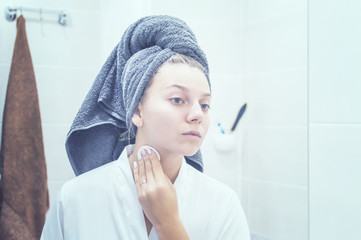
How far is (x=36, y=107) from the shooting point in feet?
4.20

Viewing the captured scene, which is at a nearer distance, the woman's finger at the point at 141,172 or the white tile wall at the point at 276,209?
the woman's finger at the point at 141,172

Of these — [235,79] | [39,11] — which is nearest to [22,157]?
[39,11]

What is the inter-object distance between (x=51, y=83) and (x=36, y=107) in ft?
0.44

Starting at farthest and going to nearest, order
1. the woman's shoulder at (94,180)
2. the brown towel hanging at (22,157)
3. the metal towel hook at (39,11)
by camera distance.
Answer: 1. the metal towel hook at (39,11)
2. the brown towel hanging at (22,157)
3. the woman's shoulder at (94,180)

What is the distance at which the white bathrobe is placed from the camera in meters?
0.75

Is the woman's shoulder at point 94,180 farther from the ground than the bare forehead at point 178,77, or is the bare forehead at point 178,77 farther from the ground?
the bare forehead at point 178,77

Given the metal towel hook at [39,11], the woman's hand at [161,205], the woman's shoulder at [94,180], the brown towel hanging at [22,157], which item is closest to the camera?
the woman's hand at [161,205]

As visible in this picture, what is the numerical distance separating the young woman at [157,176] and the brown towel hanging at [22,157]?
52cm

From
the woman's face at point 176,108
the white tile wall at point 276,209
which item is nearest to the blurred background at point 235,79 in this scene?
the white tile wall at point 276,209

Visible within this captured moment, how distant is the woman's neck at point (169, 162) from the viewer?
75 cm

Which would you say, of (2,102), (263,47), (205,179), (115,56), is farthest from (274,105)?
(2,102)

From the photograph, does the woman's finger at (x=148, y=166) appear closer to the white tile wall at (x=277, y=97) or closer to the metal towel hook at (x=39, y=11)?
the white tile wall at (x=277, y=97)

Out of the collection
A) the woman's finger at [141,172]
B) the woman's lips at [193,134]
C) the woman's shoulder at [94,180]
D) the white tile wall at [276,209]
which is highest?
the woman's lips at [193,134]

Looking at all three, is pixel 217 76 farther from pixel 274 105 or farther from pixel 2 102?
pixel 2 102
